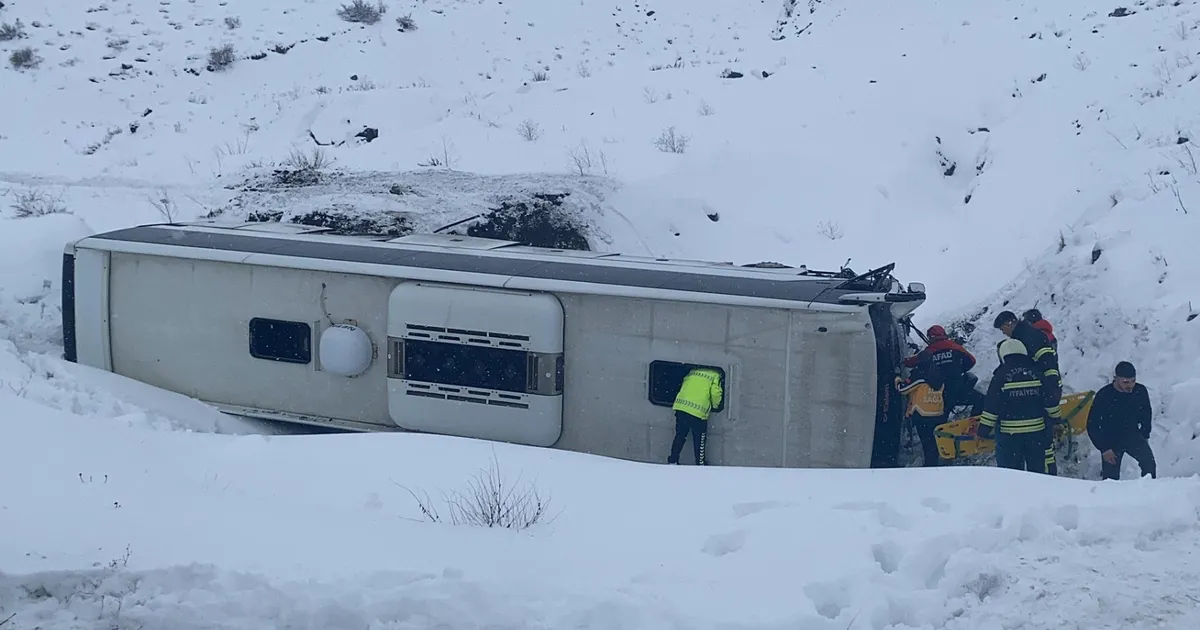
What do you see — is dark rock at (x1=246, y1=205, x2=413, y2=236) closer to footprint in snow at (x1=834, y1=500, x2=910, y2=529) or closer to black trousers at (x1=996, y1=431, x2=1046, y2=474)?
black trousers at (x1=996, y1=431, x2=1046, y2=474)

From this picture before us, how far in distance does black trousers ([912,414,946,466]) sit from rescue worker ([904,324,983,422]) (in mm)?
90

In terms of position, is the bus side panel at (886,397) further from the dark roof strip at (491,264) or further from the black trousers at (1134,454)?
the black trousers at (1134,454)

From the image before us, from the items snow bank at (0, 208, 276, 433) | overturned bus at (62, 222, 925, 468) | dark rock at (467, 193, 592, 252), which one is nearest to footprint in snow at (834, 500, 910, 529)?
overturned bus at (62, 222, 925, 468)

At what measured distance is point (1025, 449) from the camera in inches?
345

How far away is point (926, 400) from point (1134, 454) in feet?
5.51

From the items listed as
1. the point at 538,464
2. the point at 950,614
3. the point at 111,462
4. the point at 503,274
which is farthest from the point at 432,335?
the point at 950,614

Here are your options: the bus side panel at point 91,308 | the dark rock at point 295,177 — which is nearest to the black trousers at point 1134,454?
the bus side panel at point 91,308

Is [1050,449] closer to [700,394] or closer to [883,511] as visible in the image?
[700,394]

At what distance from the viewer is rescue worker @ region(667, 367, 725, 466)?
8602mm

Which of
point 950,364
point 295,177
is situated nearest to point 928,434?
point 950,364

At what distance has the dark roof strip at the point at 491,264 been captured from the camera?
887 cm

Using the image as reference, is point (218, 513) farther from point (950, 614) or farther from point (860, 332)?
A: point (860, 332)

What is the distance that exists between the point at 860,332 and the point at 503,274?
10.4 feet

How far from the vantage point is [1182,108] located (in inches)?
555
